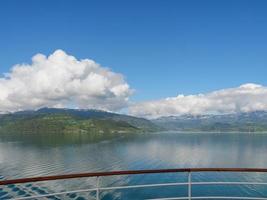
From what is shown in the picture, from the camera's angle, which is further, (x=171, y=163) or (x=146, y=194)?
(x=171, y=163)

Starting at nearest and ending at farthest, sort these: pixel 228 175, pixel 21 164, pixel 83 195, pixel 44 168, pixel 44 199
Answer: pixel 44 199
pixel 83 195
pixel 228 175
pixel 44 168
pixel 21 164

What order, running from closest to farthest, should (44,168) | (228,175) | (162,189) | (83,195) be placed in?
1. (83,195)
2. (162,189)
3. (228,175)
4. (44,168)

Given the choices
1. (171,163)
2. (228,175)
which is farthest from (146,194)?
(171,163)

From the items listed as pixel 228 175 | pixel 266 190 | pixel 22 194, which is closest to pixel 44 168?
pixel 22 194

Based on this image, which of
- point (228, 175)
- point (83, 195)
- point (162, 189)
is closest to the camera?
point (83, 195)

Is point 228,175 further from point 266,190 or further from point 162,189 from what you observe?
point 162,189

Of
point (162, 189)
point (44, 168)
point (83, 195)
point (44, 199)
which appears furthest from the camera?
point (44, 168)

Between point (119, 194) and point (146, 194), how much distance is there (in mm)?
2646

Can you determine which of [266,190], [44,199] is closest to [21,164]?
[44,199]

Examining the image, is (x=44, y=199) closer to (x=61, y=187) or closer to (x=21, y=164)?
(x=61, y=187)

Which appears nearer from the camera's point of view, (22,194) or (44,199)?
(44,199)

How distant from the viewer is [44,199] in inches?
1104

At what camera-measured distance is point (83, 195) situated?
30109 mm

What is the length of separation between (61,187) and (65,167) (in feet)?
61.8
